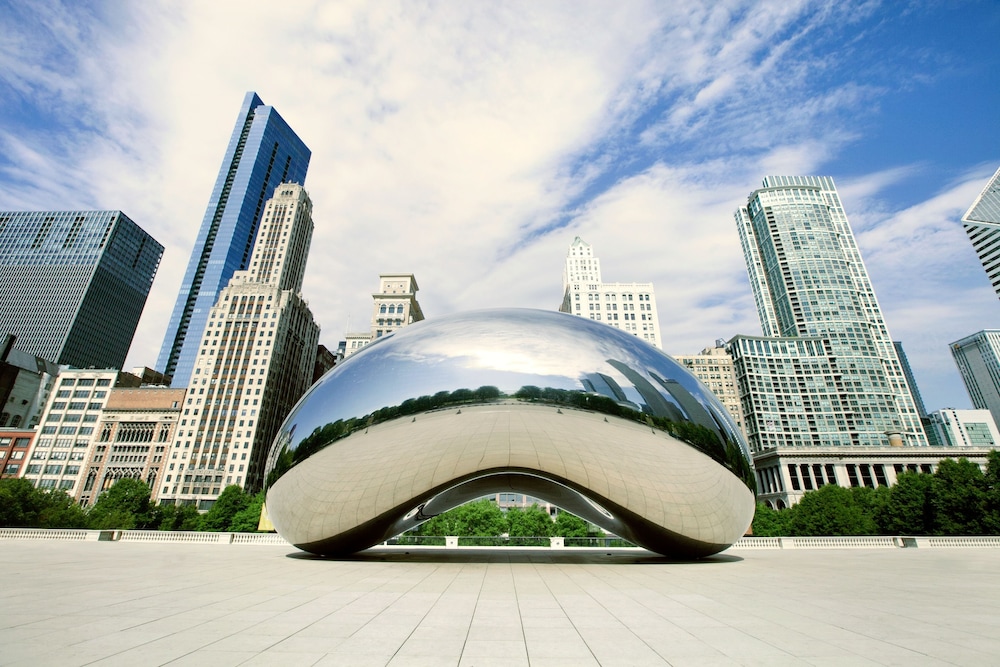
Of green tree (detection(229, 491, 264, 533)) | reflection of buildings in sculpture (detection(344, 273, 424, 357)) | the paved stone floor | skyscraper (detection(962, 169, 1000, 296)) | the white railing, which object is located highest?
skyscraper (detection(962, 169, 1000, 296))

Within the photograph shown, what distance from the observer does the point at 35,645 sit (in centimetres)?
375

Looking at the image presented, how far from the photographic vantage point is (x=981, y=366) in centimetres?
18012

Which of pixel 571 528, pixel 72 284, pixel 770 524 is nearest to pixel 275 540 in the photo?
pixel 571 528

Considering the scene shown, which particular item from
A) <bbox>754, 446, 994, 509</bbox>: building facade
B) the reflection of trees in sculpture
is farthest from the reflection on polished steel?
<bbox>754, 446, 994, 509</bbox>: building facade

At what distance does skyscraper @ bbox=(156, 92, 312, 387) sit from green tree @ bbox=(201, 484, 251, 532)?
94.8 m

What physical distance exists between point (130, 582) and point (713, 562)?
12.2m

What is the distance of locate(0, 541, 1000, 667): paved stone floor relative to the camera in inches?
148

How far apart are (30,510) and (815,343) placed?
152 meters

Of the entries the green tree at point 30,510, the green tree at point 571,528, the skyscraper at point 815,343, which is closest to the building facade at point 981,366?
the skyscraper at point 815,343

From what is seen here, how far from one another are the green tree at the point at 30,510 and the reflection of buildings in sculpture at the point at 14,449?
2421 inches

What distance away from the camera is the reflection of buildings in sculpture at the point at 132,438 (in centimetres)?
8831

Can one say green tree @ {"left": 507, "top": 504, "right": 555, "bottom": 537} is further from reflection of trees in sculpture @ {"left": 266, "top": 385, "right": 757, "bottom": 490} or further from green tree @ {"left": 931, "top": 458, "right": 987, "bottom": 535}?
reflection of trees in sculpture @ {"left": 266, "top": 385, "right": 757, "bottom": 490}

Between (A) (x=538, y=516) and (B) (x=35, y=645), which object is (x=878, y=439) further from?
(B) (x=35, y=645)

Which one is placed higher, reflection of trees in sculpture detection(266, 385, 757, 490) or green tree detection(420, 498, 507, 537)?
reflection of trees in sculpture detection(266, 385, 757, 490)
